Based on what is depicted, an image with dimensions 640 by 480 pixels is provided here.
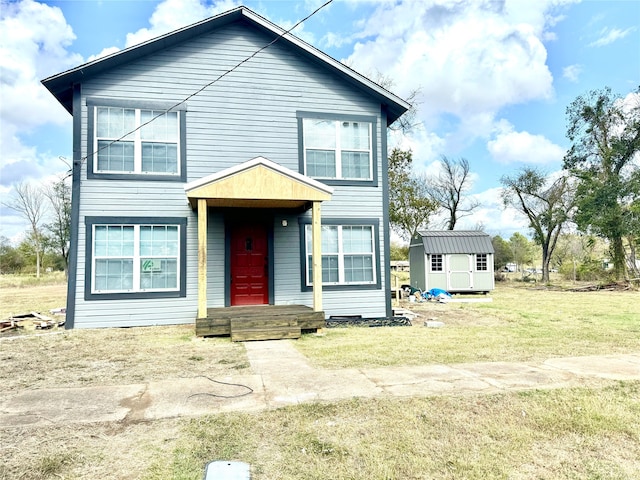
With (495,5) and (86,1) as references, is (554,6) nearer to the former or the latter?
(495,5)

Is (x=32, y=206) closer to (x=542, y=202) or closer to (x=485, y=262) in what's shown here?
(x=485, y=262)

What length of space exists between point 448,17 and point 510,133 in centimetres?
2205

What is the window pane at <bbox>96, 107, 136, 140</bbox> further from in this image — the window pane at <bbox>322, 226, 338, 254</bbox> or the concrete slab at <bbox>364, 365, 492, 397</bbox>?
the concrete slab at <bbox>364, 365, 492, 397</bbox>

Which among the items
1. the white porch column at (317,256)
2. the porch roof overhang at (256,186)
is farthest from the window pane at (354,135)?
the white porch column at (317,256)

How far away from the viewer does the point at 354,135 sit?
10094 millimetres

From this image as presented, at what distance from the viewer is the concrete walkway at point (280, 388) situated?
370 centimetres

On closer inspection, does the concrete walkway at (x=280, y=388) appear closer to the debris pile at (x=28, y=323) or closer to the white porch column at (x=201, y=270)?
the white porch column at (x=201, y=270)

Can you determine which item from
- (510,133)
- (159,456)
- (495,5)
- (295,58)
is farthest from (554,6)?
(510,133)

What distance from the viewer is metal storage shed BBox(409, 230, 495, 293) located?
1944cm

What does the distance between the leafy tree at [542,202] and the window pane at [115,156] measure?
82.7 ft

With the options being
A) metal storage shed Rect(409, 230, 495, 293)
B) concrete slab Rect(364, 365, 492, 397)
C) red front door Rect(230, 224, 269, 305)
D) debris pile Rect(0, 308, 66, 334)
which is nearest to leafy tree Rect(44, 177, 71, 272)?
debris pile Rect(0, 308, 66, 334)

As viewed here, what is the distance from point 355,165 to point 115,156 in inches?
208

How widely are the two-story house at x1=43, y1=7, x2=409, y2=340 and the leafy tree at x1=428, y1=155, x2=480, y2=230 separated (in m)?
22.2

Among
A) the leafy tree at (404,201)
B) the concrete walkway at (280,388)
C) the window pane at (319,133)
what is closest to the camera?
the concrete walkway at (280,388)
